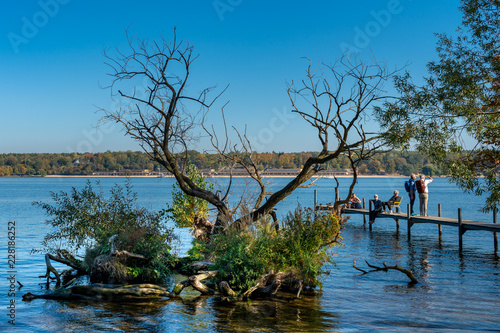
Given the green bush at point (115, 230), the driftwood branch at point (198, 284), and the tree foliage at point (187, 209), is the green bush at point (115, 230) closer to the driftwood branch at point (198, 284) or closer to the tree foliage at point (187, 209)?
the driftwood branch at point (198, 284)

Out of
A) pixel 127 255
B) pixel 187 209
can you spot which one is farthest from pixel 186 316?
pixel 187 209

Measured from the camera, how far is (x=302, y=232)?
40.5ft

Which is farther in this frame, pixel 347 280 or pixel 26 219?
pixel 26 219

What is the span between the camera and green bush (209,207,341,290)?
11695 mm

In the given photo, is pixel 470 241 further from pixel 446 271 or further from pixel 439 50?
pixel 439 50

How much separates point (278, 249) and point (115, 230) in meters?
4.79

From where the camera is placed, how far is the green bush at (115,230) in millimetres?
12812

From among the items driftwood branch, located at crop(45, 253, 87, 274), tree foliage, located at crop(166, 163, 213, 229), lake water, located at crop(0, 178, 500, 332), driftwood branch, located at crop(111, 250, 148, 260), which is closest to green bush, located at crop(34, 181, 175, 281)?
→ driftwood branch, located at crop(111, 250, 148, 260)

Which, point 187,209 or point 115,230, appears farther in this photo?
point 187,209

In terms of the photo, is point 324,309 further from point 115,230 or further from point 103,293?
point 115,230

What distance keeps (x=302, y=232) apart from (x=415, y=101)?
287 inches

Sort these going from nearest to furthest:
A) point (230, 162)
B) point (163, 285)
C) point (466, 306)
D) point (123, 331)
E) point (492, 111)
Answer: point (123, 331) < point (466, 306) < point (163, 285) < point (492, 111) < point (230, 162)

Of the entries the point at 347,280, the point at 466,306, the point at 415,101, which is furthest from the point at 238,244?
the point at 415,101

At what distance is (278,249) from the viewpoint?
39.9ft
